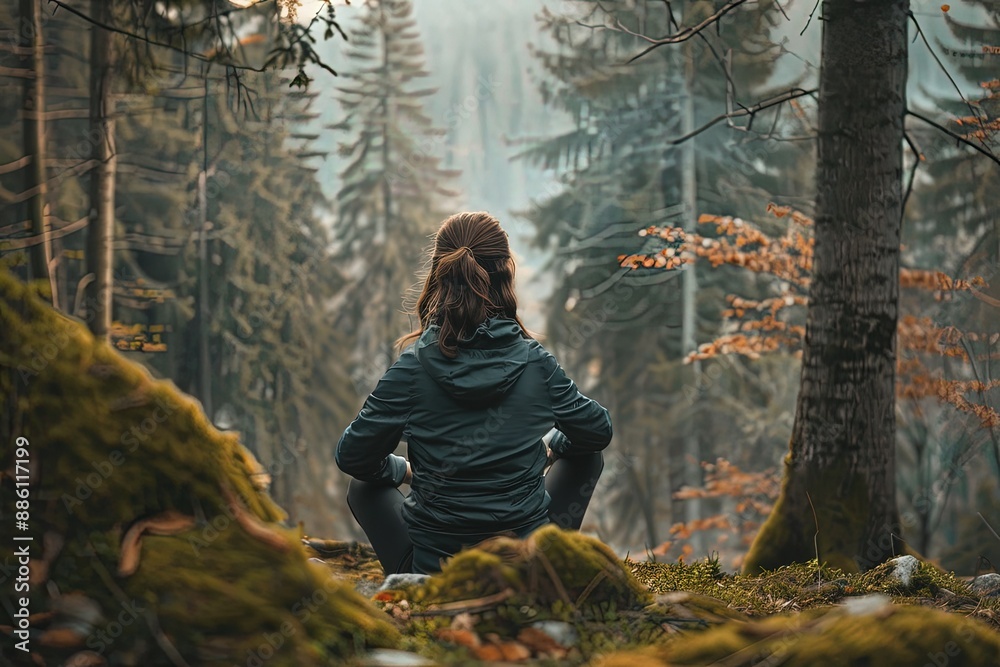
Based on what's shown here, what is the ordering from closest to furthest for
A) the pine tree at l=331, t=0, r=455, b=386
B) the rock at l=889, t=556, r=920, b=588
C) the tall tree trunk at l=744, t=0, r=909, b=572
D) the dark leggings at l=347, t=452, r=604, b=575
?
the dark leggings at l=347, t=452, r=604, b=575, the rock at l=889, t=556, r=920, b=588, the tall tree trunk at l=744, t=0, r=909, b=572, the pine tree at l=331, t=0, r=455, b=386

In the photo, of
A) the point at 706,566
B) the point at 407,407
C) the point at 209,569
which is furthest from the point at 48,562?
the point at 706,566

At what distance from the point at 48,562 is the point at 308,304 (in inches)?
631

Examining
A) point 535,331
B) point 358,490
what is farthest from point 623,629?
point 535,331

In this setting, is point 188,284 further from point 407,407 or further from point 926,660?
point 926,660

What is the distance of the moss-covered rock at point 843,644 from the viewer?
2047 mm

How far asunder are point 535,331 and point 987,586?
3.07 meters

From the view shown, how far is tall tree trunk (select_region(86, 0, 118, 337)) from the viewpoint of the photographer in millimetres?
7570

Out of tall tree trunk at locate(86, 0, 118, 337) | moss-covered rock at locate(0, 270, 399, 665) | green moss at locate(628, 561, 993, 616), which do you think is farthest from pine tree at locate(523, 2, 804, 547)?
moss-covered rock at locate(0, 270, 399, 665)

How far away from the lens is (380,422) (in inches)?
129

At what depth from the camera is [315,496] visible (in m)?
17.9

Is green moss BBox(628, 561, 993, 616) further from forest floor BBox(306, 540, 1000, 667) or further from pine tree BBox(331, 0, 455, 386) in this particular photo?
pine tree BBox(331, 0, 455, 386)

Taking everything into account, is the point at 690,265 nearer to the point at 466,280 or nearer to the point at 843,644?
the point at 466,280

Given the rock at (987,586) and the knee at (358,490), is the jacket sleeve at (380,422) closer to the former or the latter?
the knee at (358,490)

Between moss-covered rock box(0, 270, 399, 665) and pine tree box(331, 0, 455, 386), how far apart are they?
16.8 meters
